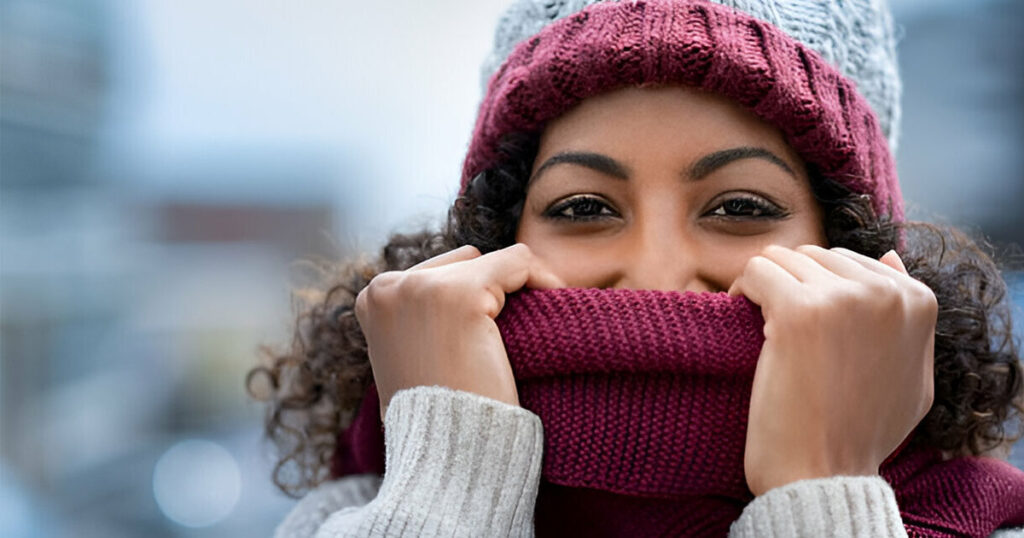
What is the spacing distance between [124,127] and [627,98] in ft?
20.7

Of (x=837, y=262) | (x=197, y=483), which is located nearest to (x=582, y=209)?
(x=837, y=262)

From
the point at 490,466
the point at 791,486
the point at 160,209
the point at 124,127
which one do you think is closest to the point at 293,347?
the point at 490,466

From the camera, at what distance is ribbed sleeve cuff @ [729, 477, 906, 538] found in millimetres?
1057

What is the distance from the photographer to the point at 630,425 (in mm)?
1180

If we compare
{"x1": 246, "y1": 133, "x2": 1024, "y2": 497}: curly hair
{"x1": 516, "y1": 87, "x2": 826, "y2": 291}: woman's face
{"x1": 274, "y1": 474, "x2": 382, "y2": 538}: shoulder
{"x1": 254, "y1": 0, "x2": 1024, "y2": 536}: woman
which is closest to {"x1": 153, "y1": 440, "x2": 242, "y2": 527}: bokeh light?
{"x1": 246, "y1": 133, "x2": 1024, "y2": 497}: curly hair

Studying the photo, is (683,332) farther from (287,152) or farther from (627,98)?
(287,152)

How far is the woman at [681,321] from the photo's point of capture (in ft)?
3.70

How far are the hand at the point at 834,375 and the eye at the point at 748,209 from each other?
21 centimetres

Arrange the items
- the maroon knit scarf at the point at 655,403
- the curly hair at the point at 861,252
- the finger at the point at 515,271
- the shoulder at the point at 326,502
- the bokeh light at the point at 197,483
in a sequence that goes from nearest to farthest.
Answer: the maroon knit scarf at the point at 655,403, the finger at the point at 515,271, the curly hair at the point at 861,252, the shoulder at the point at 326,502, the bokeh light at the point at 197,483

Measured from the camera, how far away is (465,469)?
120 centimetres

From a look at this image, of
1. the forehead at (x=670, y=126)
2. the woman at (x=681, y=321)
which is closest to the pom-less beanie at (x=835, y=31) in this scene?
the woman at (x=681, y=321)

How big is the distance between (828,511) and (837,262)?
32 centimetres

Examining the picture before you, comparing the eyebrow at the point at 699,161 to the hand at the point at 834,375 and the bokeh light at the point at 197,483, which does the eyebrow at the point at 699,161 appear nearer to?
the hand at the point at 834,375

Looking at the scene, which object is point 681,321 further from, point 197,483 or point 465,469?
point 197,483
